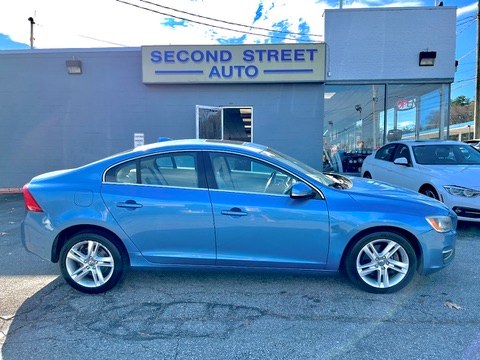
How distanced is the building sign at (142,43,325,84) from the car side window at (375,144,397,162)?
101 inches

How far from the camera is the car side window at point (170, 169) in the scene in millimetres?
3379

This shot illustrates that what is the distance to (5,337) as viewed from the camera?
2.67 meters

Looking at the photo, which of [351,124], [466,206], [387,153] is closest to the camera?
[466,206]

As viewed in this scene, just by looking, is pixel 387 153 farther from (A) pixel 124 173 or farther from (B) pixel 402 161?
(A) pixel 124 173

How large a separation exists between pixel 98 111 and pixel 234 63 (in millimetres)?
4181

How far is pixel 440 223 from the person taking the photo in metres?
3.29

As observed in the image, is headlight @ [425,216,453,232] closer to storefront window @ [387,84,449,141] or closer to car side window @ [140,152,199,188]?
car side window @ [140,152,199,188]

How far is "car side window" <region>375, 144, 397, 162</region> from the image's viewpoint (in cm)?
741

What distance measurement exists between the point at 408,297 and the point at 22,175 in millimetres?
10456

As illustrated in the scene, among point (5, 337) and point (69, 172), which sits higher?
point (69, 172)

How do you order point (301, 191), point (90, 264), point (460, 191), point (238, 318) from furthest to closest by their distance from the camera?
point (460, 191) < point (90, 264) < point (301, 191) < point (238, 318)

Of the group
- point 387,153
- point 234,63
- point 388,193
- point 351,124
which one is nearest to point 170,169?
point 388,193

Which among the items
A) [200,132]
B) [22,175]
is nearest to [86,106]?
[22,175]

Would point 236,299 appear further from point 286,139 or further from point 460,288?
point 286,139
